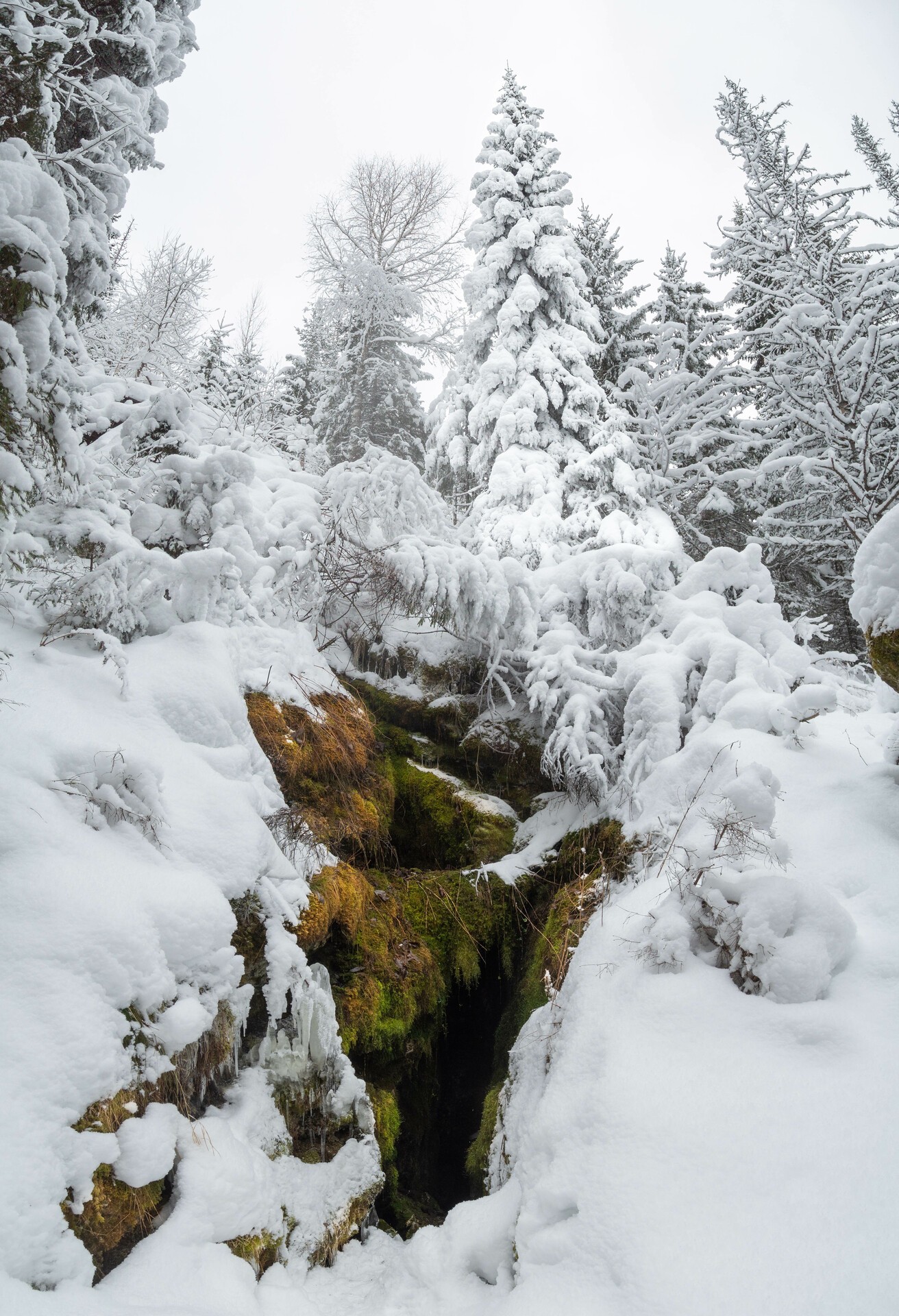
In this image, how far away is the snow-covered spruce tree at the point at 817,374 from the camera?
829 centimetres

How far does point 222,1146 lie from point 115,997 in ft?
3.12

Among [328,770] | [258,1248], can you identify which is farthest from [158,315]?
[258,1248]

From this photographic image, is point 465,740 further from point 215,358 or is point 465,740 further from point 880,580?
point 215,358

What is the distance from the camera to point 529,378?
10.5 m

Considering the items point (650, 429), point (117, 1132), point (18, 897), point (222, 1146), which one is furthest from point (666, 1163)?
point (650, 429)

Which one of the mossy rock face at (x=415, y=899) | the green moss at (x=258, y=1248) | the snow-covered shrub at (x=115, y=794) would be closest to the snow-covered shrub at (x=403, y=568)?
the mossy rock face at (x=415, y=899)

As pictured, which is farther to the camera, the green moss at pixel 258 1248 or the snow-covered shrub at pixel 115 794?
the snow-covered shrub at pixel 115 794

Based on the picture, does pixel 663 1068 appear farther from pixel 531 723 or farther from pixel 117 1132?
pixel 531 723

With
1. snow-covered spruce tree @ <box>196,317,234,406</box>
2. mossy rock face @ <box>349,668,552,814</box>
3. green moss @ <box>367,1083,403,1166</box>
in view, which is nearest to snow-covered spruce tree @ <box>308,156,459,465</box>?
snow-covered spruce tree @ <box>196,317,234,406</box>

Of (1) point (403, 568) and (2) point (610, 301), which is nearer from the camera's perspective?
(1) point (403, 568)

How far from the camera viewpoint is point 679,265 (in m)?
14.0

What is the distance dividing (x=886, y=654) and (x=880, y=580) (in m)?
0.39

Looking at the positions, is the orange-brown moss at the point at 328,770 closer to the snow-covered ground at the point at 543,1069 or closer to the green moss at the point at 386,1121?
the snow-covered ground at the point at 543,1069

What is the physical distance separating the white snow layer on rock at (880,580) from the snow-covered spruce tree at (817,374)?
4195 millimetres
